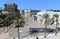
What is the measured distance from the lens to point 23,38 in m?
39.5

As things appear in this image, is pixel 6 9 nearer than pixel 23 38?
No

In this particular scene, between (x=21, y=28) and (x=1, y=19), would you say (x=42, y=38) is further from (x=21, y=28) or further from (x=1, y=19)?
(x=1, y=19)

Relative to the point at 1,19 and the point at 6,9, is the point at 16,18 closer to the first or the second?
the point at 1,19

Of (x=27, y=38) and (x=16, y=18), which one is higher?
(x=16, y=18)

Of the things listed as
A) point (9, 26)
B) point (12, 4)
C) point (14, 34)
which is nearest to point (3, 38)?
point (14, 34)

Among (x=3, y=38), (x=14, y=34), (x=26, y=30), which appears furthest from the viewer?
(x=26, y=30)

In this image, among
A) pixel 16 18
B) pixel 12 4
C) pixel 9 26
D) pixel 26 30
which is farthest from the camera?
pixel 12 4

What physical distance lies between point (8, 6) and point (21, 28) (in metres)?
34.5

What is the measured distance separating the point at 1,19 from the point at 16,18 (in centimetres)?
1764

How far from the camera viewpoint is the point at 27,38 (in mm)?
38812

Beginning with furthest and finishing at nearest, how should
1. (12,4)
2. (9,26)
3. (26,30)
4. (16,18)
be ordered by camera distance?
1. (12,4)
2. (9,26)
3. (26,30)
4. (16,18)

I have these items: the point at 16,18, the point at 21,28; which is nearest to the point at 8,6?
the point at 21,28

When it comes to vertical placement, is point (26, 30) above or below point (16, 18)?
below

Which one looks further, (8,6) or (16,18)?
(8,6)
